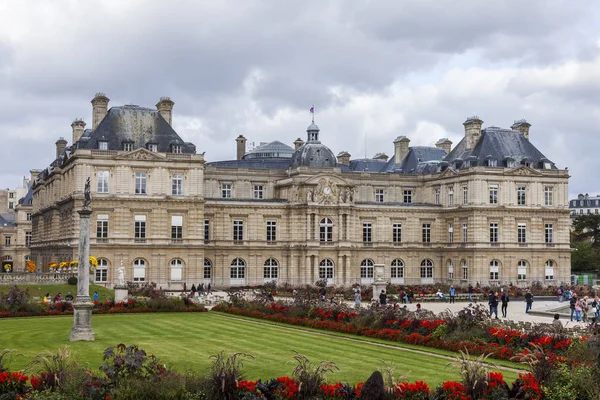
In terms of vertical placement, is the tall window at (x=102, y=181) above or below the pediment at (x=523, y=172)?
below

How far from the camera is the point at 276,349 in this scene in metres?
30.4

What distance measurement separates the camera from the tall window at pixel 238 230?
76688 millimetres

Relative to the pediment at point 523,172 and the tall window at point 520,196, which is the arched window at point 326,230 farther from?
the tall window at point 520,196

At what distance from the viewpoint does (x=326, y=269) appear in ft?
258

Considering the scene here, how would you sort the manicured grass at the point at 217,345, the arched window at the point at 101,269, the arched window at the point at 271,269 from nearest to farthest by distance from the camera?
the manicured grass at the point at 217,345
the arched window at the point at 101,269
the arched window at the point at 271,269

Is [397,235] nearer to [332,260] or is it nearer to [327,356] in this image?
[332,260]

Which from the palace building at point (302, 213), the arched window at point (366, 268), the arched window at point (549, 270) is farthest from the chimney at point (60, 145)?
the arched window at point (549, 270)

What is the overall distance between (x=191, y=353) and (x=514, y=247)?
Answer: 56.8 metres

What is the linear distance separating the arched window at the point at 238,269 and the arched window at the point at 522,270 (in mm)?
25537

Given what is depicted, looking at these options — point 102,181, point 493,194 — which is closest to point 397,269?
point 493,194

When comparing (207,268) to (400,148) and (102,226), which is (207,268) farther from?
(400,148)

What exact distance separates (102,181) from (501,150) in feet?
122

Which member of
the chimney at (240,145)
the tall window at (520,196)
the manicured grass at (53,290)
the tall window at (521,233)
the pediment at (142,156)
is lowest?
the manicured grass at (53,290)

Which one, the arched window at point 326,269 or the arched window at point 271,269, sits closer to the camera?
the arched window at point 271,269
